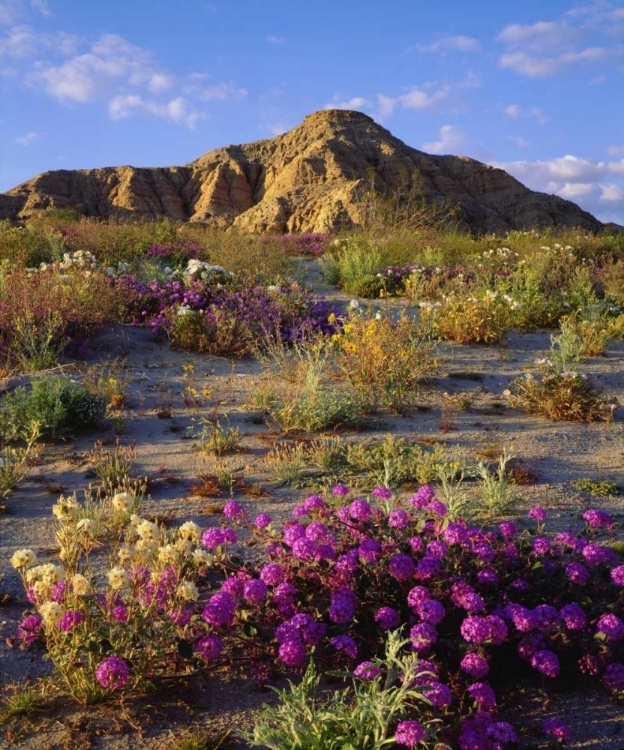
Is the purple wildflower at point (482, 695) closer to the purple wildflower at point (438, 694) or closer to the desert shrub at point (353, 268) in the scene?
the purple wildflower at point (438, 694)

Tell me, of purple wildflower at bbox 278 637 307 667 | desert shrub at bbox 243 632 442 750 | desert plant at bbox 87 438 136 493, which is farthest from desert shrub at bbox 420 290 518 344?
desert shrub at bbox 243 632 442 750

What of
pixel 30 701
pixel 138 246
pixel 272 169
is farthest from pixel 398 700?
pixel 272 169

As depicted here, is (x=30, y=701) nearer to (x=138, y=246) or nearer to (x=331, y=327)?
(x=331, y=327)

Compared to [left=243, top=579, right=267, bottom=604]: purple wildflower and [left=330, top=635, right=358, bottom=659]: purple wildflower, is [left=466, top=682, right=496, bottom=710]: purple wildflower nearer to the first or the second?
[left=330, top=635, right=358, bottom=659]: purple wildflower

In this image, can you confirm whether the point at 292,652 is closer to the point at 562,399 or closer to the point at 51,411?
the point at 51,411

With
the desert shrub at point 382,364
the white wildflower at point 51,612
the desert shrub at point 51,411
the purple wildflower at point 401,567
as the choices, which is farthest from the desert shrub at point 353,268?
the white wildflower at point 51,612

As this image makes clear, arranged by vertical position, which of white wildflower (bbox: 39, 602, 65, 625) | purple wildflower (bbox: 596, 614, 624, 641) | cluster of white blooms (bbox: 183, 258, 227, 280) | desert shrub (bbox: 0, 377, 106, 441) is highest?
cluster of white blooms (bbox: 183, 258, 227, 280)

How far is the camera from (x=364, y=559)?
339 cm

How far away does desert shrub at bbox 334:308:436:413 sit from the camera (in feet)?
23.7

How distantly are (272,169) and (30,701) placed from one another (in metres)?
48.7

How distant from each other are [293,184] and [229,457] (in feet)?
126

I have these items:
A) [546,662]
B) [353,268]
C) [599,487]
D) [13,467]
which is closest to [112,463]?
[13,467]

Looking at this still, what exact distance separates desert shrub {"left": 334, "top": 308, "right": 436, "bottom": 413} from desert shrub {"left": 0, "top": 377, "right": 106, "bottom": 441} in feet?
8.88

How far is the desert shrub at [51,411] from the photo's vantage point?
6203mm
